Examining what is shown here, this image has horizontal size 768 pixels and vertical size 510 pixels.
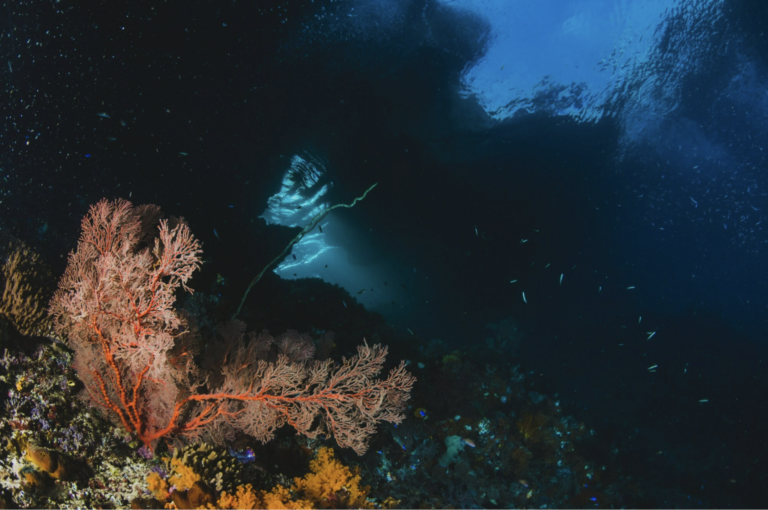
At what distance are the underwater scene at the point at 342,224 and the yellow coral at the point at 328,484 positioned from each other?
1.1 inches

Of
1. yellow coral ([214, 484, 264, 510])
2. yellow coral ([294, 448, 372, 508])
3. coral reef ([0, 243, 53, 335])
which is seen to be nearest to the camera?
yellow coral ([214, 484, 264, 510])

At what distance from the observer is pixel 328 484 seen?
4250mm

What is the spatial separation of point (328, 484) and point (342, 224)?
65.0 ft

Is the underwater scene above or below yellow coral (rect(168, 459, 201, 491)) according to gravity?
above

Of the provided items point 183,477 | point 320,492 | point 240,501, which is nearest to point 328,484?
point 320,492

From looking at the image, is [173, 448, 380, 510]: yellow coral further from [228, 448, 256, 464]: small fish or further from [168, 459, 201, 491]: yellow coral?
[228, 448, 256, 464]: small fish

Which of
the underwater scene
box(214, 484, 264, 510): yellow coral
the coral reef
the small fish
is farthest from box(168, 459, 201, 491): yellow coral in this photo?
the coral reef

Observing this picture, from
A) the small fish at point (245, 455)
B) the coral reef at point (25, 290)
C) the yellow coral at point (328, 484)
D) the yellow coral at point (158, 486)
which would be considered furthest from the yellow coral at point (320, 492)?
the coral reef at point (25, 290)

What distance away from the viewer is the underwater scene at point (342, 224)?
3.44 meters

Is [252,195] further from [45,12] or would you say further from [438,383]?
[438,383]

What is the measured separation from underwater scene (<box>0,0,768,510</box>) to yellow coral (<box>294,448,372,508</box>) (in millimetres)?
27

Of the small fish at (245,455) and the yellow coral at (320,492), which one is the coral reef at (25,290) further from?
the small fish at (245,455)

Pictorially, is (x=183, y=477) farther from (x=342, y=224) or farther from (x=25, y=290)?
(x=342, y=224)

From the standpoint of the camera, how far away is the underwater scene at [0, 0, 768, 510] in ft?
11.3
